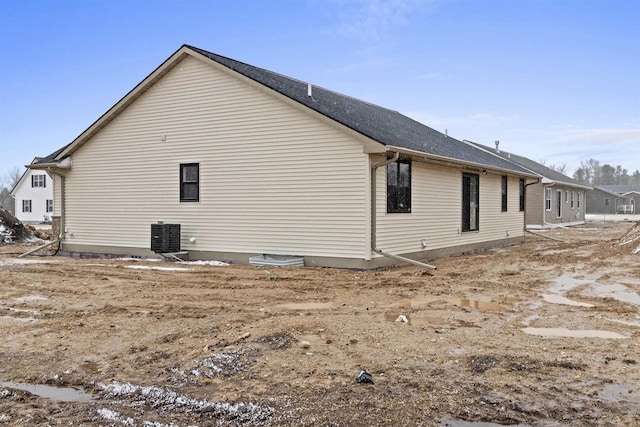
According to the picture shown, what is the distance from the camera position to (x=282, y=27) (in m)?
18.5

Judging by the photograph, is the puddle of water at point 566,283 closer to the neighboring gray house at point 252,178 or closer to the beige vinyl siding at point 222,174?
the neighboring gray house at point 252,178

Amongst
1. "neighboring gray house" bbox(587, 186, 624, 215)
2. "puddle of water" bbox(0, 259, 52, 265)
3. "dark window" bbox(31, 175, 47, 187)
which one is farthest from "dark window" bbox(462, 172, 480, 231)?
"neighboring gray house" bbox(587, 186, 624, 215)

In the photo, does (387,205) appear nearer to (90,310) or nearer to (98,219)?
(90,310)

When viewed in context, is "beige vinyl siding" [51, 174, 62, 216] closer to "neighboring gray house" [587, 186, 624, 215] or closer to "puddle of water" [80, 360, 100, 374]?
"puddle of water" [80, 360, 100, 374]

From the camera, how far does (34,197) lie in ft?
160

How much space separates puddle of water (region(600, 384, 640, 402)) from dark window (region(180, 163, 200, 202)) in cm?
1112

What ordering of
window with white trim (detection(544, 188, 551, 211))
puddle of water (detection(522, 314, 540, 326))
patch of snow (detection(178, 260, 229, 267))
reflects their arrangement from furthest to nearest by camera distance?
window with white trim (detection(544, 188, 551, 211)), patch of snow (detection(178, 260, 229, 267)), puddle of water (detection(522, 314, 540, 326))

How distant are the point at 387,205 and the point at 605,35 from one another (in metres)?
10.0

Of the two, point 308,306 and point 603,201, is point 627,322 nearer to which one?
point 308,306

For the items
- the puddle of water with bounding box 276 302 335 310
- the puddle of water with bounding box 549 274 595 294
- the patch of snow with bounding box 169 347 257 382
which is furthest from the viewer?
the puddle of water with bounding box 549 274 595 294

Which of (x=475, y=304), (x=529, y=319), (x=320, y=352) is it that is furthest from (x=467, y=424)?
(x=475, y=304)

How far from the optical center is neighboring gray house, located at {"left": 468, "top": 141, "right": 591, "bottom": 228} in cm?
3072

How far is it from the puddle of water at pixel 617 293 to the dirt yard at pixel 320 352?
0.05 metres

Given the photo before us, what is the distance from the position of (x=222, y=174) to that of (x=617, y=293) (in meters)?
9.13
